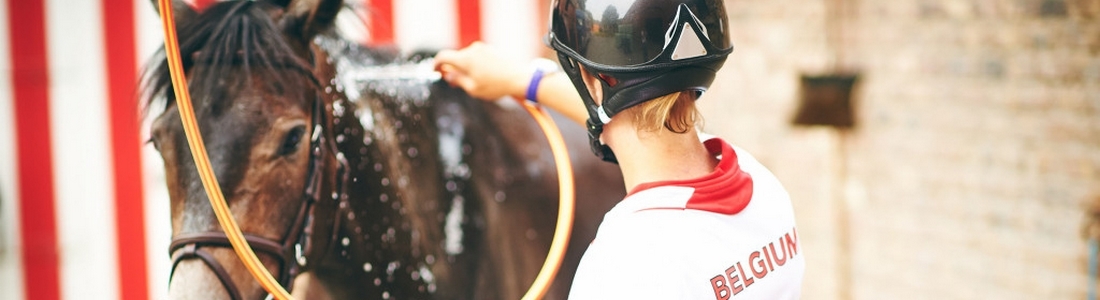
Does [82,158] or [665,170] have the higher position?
[665,170]

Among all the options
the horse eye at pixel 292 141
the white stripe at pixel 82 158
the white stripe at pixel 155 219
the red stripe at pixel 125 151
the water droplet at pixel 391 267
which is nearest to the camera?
the horse eye at pixel 292 141

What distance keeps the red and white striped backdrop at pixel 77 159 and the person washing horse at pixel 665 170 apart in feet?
3.24

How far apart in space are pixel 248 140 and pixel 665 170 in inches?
29.3

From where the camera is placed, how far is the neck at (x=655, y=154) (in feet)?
4.47

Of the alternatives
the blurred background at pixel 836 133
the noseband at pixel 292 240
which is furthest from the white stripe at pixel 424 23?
the noseband at pixel 292 240

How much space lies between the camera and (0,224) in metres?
2.44

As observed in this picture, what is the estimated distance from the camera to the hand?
1930 mm

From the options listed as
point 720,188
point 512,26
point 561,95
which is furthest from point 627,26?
point 512,26

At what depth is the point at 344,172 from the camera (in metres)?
1.89

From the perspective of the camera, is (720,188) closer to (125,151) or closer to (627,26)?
(627,26)

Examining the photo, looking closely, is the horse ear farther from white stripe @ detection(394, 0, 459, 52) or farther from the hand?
white stripe @ detection(394, 0, 459, 52)

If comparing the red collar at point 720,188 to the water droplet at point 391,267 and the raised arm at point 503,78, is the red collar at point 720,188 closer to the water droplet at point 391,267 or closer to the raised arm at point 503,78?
the raised arm at point 503,78

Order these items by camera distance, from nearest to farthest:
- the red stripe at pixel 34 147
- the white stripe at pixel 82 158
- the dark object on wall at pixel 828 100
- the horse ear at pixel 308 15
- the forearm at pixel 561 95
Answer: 1. the horse ear at pixel 308 15
2. the forearm at pixel 561 95
3. the red stripe at pixel 34 147
4. the white stripe at pixel 82 158
5. the dark object on wall at pixel 828 100

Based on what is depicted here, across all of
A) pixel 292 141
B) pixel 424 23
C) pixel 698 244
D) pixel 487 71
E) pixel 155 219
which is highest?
pixel 424 23
